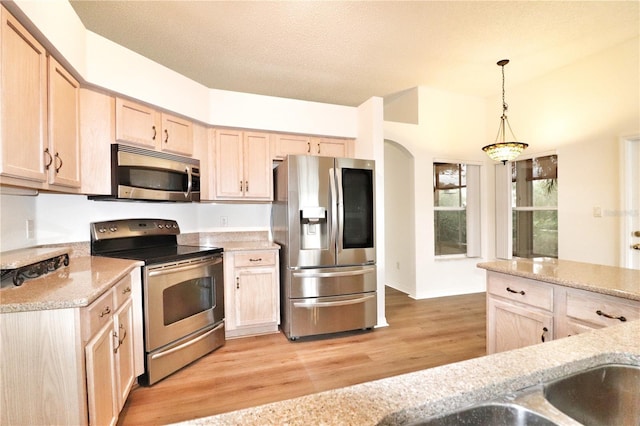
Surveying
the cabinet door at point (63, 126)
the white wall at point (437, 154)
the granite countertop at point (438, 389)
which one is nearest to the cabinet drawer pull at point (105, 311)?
the cabinet door at point (63, 126)

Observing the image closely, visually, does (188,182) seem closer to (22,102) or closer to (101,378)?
(22,102)

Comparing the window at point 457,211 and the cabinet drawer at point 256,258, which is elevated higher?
the window at point 457,211

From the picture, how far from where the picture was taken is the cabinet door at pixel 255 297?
2.88 meters

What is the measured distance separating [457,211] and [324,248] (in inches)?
111

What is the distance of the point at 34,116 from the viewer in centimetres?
159

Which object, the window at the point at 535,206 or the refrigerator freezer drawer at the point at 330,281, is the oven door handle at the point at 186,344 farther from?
the window at the point at 535,206

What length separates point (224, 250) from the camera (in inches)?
112

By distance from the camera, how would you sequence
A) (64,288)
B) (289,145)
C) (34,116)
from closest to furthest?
1. (64,288)
2. (34,116)
3. (289,145)

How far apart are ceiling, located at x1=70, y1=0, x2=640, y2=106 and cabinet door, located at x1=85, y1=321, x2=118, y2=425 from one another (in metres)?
2.41

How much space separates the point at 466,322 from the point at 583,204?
1.94 metres

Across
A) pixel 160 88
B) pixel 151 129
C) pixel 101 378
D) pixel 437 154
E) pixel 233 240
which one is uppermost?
Answer: pixel 160 88

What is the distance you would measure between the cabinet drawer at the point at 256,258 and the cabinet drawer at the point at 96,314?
4.27ft

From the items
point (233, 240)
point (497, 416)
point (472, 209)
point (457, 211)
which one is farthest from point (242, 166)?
point (472, 209)

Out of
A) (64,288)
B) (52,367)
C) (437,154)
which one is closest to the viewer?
(52,367)
